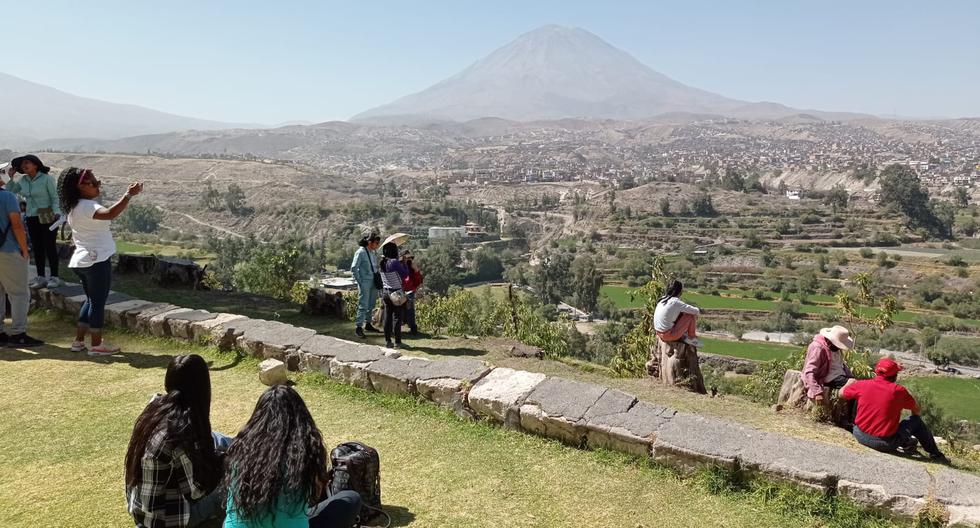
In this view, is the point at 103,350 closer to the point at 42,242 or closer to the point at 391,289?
the point at 391,289

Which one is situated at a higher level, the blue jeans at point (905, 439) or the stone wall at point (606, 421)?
the stone wall at point (606, 421)

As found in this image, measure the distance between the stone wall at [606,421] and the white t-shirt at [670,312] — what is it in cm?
194

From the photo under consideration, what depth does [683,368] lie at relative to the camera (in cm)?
777

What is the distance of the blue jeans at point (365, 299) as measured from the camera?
30.0ft

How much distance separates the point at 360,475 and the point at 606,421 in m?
2.26

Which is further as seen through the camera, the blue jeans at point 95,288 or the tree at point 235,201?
the tree at point 235,201

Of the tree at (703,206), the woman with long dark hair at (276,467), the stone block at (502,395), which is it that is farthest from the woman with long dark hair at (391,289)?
the tree at (703,206)

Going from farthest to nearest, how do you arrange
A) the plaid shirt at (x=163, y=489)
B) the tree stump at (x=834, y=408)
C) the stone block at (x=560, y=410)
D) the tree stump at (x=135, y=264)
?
the tree stump at (x=135, y=264) → the tree stump at (x=834, y=408) → the stone block at (x=560, y=410) → the plaid shirt at (x=163, y=489)

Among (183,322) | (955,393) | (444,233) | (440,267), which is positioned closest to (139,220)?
(444,233)

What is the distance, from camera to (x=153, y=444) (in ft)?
10.5

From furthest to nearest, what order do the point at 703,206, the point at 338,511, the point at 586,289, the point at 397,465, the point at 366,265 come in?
the point at 703,206 → the point at 586,289 → the point at 366,265 → the point at 397,465 → the point at 338,511

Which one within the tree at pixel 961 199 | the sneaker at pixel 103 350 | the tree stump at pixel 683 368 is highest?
the sneaker at pixel 103 350

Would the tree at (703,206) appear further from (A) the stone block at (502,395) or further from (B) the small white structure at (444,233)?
(A) the stone block at (502,395)

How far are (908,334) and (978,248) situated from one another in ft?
164
